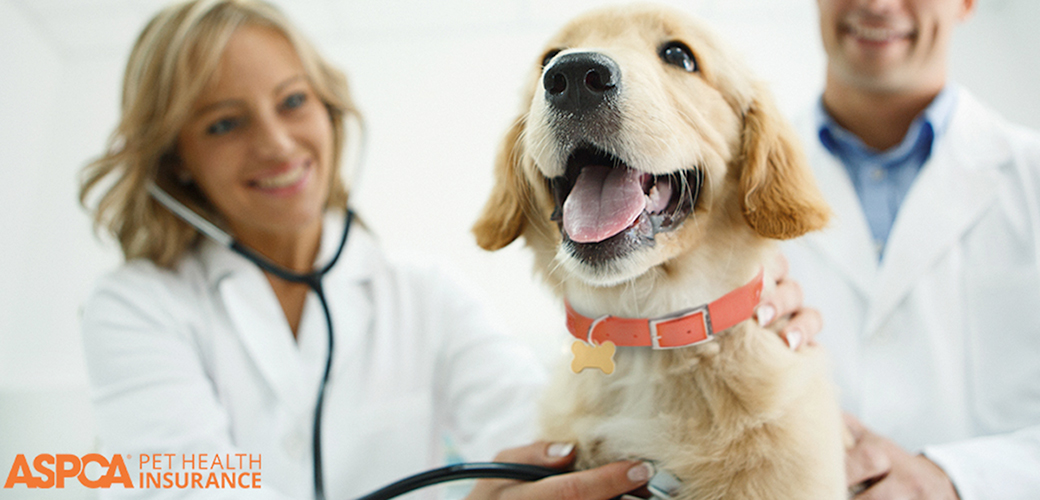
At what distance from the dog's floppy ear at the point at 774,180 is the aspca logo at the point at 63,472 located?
1158mm

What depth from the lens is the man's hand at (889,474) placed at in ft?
3.00

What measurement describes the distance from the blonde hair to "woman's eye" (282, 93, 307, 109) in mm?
68

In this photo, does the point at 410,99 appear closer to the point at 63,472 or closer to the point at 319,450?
the point at 319,450

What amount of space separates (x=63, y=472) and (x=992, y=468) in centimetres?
165

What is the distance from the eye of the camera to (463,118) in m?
3.70

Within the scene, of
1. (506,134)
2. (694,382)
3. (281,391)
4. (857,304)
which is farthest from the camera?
(857,304)

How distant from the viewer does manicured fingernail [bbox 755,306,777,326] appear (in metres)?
0.87

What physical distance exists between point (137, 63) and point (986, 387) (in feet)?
7.37

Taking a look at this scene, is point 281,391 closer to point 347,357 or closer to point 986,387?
point 347,357

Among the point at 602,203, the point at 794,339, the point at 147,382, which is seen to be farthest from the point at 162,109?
the point at 794,339

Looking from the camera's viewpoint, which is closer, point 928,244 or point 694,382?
point 694,382

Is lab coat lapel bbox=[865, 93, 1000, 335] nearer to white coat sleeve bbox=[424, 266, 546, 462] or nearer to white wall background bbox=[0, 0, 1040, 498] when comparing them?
white coat sleeve bbox=[424, 266, 546, 462]

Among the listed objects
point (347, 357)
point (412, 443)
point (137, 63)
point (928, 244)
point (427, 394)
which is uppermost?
point (137, 63)

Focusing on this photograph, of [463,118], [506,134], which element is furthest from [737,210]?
[463,118]
